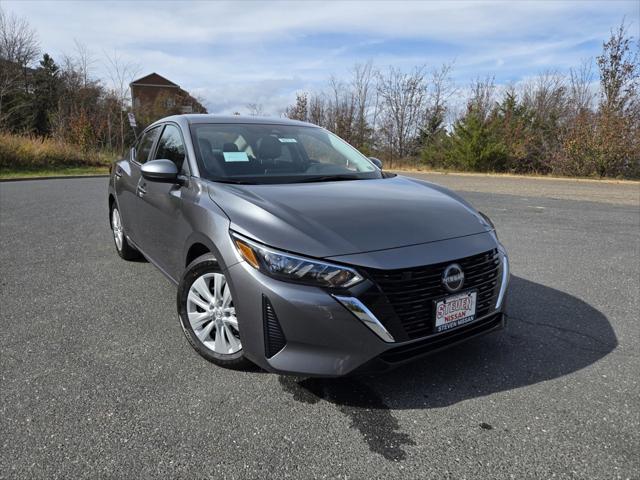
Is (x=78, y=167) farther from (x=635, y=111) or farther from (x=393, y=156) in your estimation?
(x=635, y=111)

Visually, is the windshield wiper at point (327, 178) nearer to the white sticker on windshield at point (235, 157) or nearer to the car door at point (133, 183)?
the white sticker on windshield at point (235, 157)

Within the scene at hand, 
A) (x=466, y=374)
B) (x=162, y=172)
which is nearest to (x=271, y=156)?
(x=162, y=172)

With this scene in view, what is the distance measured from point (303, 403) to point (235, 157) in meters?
1.81

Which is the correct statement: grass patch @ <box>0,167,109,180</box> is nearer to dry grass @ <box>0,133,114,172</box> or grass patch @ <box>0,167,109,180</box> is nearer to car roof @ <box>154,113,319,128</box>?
dry grass @ <box>0,133,114,172</box>

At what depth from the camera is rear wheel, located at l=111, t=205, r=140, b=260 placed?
16.0 ft

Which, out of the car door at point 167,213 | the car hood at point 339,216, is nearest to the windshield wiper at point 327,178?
the car hood at point 339,216

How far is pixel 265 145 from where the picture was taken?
3535mm

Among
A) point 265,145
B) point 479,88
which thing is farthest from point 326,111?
point 265,145

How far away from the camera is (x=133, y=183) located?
421 cm

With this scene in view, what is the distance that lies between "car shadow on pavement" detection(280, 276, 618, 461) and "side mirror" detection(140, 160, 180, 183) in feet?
5.09

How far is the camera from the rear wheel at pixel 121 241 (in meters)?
4.88

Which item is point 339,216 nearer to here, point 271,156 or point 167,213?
point 271,156

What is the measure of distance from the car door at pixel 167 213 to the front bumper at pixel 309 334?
93 cm

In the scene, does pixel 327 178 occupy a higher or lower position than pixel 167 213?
higher
